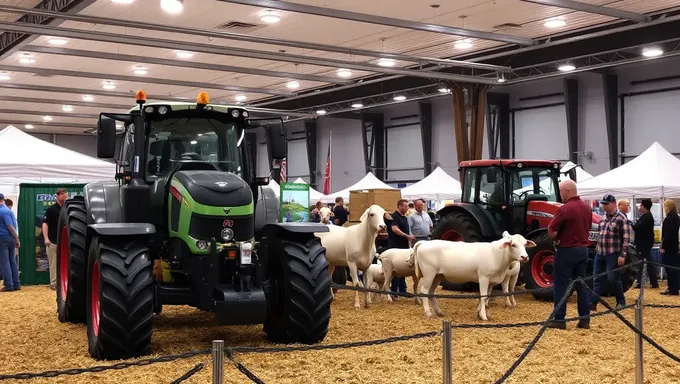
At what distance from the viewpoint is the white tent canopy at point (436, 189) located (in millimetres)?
24109

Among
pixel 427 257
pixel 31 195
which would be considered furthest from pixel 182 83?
pixel 427 257

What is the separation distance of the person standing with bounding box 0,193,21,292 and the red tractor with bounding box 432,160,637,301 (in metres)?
7.10

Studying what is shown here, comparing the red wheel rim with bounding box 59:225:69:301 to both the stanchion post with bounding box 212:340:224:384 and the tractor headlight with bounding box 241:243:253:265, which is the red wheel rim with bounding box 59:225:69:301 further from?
the stanchion post with bounding box 212:340:224:384

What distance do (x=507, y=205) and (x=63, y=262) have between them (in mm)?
7190

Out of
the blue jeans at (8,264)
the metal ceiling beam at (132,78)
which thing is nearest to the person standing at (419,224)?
the blue jeans at (8,264)

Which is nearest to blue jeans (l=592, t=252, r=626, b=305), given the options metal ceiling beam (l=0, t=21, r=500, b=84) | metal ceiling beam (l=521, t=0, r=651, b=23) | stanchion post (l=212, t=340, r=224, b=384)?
metal ceiling beam (l=521, t=0, r=651, b=23)

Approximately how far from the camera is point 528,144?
93.2ft

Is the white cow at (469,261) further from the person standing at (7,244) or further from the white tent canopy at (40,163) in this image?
the white tent canopy at (40,163)

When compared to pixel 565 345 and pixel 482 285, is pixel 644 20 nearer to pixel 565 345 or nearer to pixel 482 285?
pixel 482 285

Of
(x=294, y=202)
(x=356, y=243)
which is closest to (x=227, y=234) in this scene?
(x=356, y=243)

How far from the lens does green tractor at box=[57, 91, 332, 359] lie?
7.21 meters

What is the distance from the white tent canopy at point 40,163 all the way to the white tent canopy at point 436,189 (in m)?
10.1

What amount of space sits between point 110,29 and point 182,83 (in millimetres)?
7058

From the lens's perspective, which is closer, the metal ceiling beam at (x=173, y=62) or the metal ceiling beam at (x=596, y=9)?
the metal ceiling beam at (x=596, y=9)
